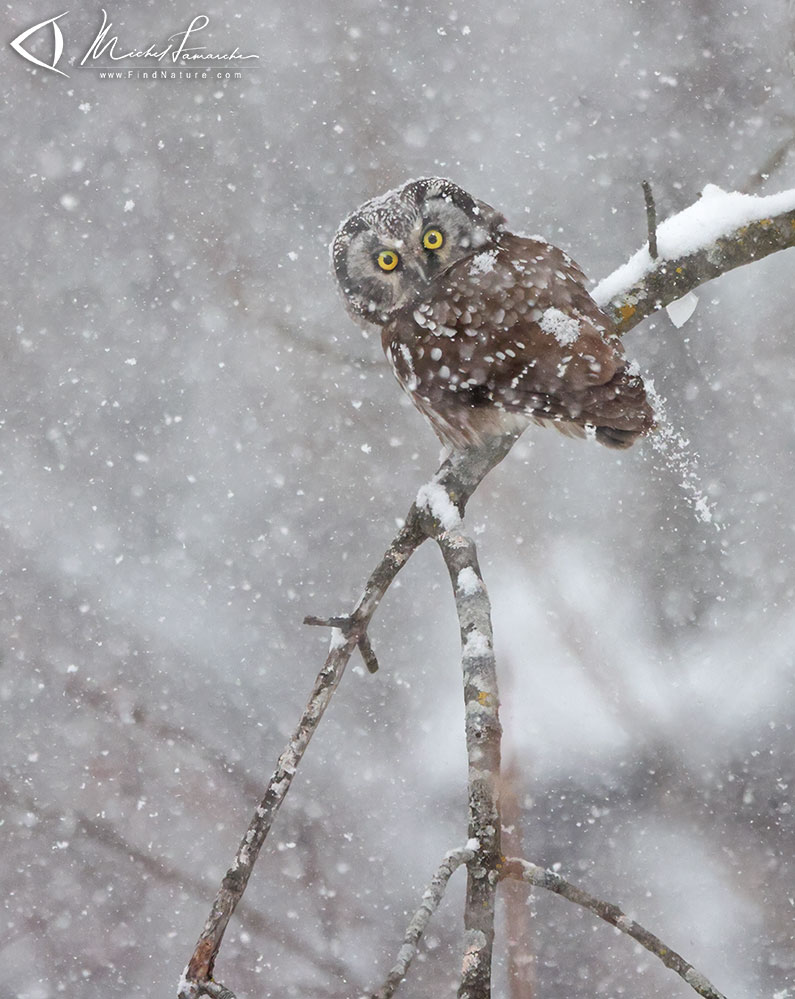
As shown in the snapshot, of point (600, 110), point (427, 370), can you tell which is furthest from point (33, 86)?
point (427, 370)

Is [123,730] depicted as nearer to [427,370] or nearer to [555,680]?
[555,680]

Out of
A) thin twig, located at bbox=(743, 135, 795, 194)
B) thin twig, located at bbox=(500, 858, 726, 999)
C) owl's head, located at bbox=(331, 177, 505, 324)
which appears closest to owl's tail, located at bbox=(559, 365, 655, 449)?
owl's head, located at bbox=(331, 177, 505, 324)

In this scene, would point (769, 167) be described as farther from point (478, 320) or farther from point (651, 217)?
point (478, 320)

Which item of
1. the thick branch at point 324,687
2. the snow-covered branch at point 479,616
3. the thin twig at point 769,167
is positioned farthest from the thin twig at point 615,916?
the thin twig at point 769,167

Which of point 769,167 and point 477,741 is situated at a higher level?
point 769,167

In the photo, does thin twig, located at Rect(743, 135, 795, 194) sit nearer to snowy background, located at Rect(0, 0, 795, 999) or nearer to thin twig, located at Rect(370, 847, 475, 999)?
snowy background, located at Rect(0, 0, 795, 999)

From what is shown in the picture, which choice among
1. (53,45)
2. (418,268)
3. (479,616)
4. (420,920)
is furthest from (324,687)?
(53,45)

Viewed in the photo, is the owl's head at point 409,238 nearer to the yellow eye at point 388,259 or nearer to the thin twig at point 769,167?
the yellow eye at point 388,259
